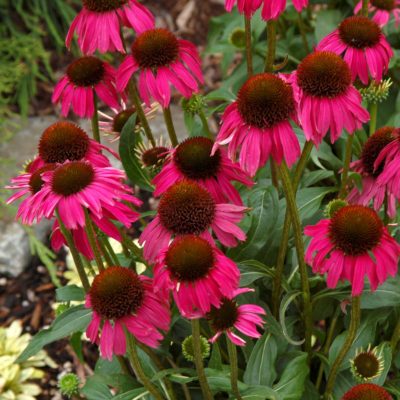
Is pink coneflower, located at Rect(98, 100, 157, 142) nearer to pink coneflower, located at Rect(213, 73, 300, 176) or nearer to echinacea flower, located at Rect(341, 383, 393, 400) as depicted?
pink coneflower, located at Rect(213, 73, 300, 176)

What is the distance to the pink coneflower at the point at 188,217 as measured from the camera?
3.97ft

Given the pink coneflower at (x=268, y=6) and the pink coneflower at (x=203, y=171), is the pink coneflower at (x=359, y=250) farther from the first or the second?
the pink coneflower at (x=268, y=6)

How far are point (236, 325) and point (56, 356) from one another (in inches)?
52.6

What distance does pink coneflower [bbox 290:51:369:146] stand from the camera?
1.20m

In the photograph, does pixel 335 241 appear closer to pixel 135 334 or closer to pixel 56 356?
pixel 135 334

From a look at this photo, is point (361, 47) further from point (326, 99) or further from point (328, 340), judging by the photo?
point (328, 340)

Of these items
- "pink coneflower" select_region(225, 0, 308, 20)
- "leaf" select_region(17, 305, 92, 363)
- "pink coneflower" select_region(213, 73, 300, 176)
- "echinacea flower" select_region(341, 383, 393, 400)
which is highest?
"pink coneflower" select_region(225, 0, 308, 20)

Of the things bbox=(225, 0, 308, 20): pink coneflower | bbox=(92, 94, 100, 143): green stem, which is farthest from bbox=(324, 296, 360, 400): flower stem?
bbox=(92, 94, 100, 143): green stem

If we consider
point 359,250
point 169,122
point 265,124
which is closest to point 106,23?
point 169,122

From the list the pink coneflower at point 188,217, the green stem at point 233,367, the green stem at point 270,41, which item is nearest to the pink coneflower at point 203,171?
the pink coneflower at point 188,217

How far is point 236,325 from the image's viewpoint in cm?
121

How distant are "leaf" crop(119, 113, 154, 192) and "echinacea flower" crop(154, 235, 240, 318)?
45 cm

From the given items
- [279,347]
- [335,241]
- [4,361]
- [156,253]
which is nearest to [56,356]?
[4,361]

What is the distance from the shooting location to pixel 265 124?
1186 millimetres
